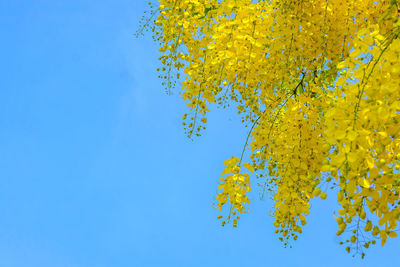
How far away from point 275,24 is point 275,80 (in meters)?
0.43

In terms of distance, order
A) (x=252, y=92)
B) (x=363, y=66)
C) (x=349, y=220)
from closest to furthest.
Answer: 1. (x=349, y=220)
2. (x=363, y=66)
3. (x=252, y=92)

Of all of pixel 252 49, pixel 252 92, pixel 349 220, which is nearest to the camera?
pixel 349 220

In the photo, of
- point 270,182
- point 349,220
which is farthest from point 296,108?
point 349,220

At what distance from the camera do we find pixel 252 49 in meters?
3.37

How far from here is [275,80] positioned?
3.64 metres

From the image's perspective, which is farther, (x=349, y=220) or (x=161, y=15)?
(x=161, y=15)

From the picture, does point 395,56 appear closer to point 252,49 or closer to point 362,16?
point 252,49

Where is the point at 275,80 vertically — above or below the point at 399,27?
above

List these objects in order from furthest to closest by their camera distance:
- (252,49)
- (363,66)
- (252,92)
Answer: (252,92)
(252,49)
(363,66)

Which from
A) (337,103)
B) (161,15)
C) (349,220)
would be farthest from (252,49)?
(349,220)

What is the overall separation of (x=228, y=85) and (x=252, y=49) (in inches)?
13.4

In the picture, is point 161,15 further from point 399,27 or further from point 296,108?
point 399,27

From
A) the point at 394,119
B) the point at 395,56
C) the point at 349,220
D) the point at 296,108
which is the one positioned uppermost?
the point at 296,108

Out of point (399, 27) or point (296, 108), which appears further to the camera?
point (296, 108)
